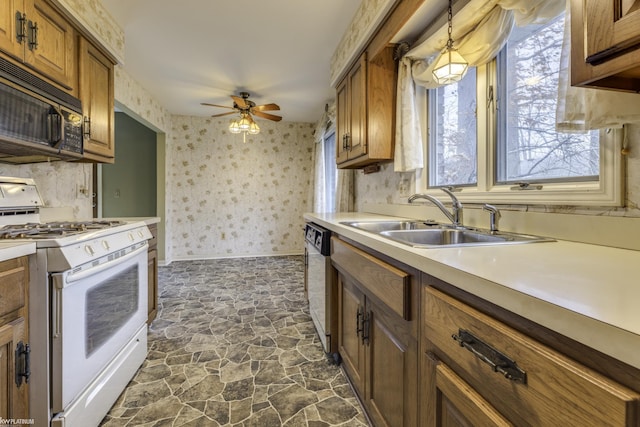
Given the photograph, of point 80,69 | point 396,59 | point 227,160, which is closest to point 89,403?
point 80,69

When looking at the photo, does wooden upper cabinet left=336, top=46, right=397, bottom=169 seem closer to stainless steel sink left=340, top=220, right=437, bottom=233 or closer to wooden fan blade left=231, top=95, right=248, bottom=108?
stainless steel sink left=340, top=220, right=437, bottom=233

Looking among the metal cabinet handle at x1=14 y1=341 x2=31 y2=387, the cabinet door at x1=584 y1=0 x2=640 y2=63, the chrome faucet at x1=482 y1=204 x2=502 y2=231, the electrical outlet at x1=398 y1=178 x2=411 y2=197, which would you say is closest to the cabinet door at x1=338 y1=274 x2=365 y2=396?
the chrome faucet at x1=482 y1=204 x2=502 y2=231

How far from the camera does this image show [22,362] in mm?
1032

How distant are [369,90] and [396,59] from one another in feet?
1.01

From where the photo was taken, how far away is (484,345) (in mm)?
582

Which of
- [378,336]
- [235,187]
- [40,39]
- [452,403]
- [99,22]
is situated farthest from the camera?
[235,187]

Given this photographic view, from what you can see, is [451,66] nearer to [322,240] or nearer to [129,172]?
[322,240]

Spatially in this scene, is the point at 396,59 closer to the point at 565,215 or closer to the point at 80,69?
the point at 565,215

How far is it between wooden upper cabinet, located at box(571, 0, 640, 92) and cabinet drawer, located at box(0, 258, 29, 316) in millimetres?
1766

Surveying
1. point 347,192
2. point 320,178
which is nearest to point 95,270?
point 347,192

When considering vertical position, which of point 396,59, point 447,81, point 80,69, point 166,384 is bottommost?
point 166,384

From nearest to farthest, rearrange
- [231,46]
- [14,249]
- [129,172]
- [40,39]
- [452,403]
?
[452,403] → [14,249] → [40,39] → [231,46] → [129,172]

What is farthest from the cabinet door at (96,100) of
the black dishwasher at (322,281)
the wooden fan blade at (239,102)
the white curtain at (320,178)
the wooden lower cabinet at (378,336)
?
the white curtain at (320,178)

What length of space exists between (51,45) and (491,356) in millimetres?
2404
